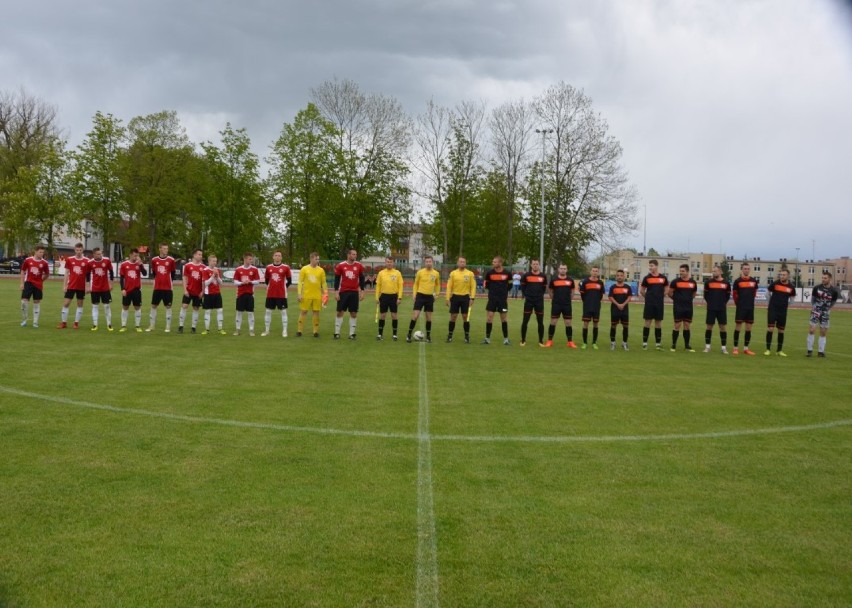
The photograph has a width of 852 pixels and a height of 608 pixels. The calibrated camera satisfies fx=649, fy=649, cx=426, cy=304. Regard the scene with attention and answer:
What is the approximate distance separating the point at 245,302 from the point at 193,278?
145 cm

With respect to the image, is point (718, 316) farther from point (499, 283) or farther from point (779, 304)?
point (499, 283)

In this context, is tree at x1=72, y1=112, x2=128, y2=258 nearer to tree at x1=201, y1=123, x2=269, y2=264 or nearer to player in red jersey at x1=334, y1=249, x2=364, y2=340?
tree at x1=201, y1=123, x2=269, y2=264

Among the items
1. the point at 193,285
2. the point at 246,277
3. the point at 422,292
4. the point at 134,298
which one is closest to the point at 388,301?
the point at 422,292

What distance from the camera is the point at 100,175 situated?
50281 mm

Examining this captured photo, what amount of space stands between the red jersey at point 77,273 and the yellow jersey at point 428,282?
317 inches

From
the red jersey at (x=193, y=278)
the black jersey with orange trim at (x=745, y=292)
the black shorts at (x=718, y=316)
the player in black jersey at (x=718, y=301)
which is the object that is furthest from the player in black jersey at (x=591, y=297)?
the red jersey at (x=193, y=278)

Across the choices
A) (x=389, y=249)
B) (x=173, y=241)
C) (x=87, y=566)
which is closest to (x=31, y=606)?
(x=87, y=566)

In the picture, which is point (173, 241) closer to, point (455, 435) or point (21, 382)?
point (21, 382)

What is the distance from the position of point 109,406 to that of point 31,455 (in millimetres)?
2010

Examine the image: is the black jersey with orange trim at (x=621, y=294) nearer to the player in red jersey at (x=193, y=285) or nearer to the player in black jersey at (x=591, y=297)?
the player in black jersey at (x=591, y=297)

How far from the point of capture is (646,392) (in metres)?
9.26

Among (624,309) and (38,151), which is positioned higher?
(38,151)

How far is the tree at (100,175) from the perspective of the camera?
50.1 metres

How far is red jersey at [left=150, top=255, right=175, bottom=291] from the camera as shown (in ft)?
51.4
